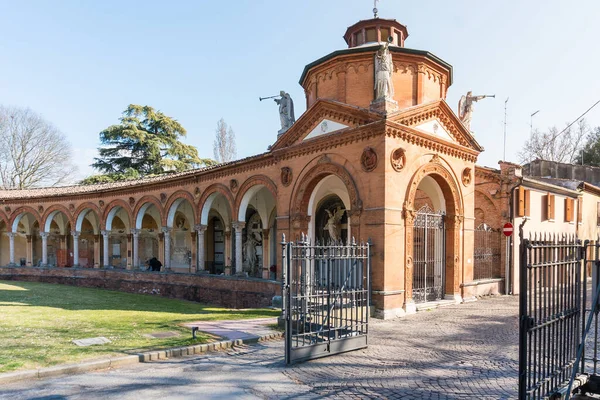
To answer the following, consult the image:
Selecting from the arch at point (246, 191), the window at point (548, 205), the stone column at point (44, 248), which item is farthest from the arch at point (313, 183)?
the stone column at point (44, 248)

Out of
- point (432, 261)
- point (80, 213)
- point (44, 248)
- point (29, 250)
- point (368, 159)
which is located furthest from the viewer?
point (29, 250)

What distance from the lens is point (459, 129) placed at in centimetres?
1332

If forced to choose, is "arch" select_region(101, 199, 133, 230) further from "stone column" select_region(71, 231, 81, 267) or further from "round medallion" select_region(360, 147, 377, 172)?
"round medallion" select_region(360, 147, 377, 172)

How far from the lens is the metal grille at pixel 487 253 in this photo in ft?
50.0

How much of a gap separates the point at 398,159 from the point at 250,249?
11862mm

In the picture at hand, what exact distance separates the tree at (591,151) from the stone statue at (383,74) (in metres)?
26.3

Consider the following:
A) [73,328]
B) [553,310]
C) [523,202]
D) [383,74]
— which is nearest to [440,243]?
[523,202]

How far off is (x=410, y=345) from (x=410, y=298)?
11.5 feet

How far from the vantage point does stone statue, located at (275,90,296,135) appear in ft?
48.7

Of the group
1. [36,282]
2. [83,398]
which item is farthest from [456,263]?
[36,282]

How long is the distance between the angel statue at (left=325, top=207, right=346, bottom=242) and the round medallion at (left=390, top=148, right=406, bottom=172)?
17.9 feet

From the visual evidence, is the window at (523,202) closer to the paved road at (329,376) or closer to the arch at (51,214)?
the paved road at (329,376)

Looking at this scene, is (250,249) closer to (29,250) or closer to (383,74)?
(383,74)

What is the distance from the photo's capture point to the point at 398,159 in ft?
36.5
